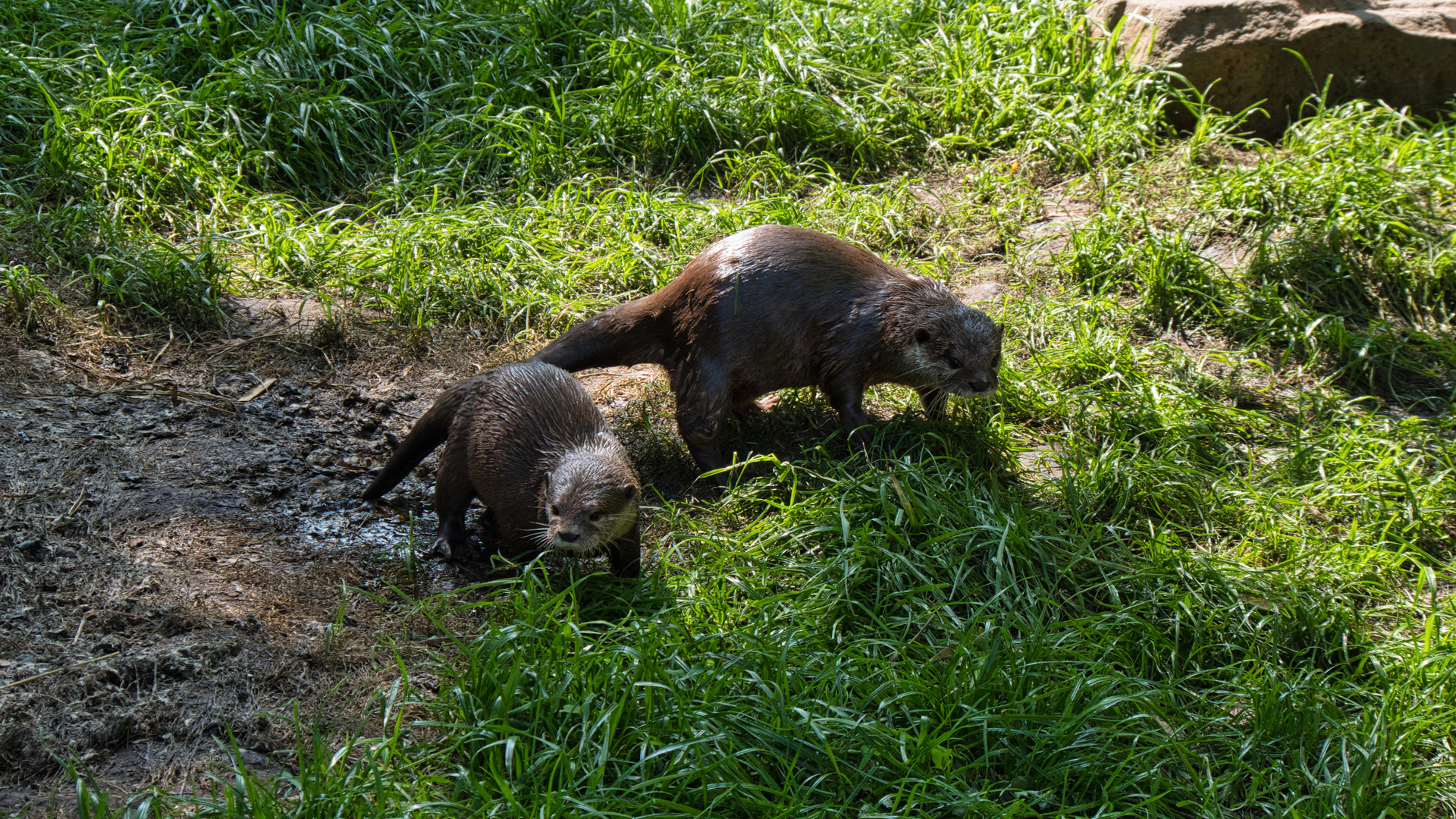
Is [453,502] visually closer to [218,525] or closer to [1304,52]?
[218,525]

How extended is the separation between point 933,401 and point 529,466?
5.23 ft

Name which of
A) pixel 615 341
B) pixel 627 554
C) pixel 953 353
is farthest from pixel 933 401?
pixel 627 554

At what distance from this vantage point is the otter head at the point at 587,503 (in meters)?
3.03

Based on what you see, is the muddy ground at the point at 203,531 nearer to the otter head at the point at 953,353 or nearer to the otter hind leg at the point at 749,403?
the otter hind leg at the point at 749,403

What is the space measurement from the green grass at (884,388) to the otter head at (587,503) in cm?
15

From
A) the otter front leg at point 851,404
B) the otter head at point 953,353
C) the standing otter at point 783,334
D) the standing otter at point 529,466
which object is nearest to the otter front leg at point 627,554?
the standing otter at point 529,466

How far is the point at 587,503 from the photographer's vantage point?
3.05 meters

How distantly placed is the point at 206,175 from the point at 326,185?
0.54 meters

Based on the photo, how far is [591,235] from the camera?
5.14 metres

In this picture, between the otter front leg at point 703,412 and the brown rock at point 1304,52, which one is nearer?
the otter front leg at point 703,412

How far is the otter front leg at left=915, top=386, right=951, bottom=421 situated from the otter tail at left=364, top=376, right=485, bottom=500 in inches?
Result: 64.1

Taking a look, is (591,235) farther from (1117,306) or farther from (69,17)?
(69,17)

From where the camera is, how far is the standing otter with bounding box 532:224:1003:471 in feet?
12.3

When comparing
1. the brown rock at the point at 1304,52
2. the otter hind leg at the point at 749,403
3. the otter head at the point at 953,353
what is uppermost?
the brown rock at the point at 1304,52
